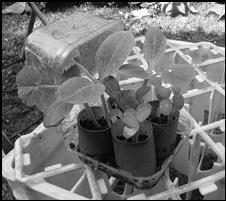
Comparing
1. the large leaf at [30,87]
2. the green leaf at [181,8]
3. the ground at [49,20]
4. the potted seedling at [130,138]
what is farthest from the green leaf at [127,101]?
the green leaf at [181,8]

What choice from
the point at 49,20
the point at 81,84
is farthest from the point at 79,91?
the point at 49,20

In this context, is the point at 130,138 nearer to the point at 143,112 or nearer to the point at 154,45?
the point at 143,112

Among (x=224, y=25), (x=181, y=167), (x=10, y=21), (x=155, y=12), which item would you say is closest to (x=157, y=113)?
(x=181, y=167)

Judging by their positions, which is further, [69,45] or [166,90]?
[69,45]

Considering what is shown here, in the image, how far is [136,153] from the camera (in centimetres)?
63

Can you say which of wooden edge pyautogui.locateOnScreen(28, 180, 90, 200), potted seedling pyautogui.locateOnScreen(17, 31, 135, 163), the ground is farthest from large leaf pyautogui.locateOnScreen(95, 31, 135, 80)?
the ground

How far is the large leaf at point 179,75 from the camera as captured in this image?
60 cm

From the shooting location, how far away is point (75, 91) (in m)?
0.54

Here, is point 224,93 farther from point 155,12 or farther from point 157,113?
point 155,12

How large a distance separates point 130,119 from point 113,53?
0.36 feet

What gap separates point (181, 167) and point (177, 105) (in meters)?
0.49

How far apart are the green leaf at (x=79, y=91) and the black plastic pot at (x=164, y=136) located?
0.17 meters

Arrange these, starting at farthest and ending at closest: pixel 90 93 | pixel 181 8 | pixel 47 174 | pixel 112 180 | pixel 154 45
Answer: pixel 181 8
pixel 112 180
pixel 47 174
pixel 154 45
pixel 90 93

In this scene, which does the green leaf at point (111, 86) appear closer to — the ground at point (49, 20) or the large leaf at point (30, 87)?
the large leaf at point (30, 87)
